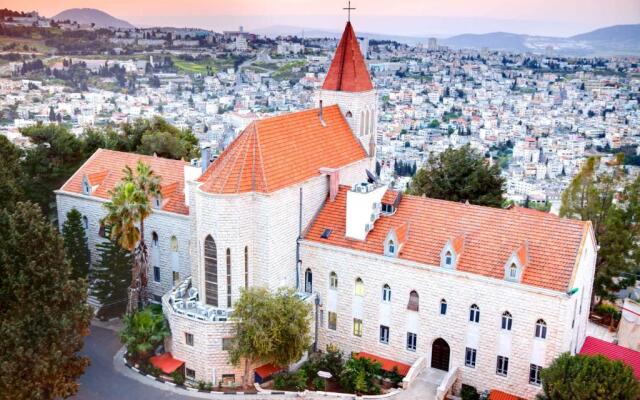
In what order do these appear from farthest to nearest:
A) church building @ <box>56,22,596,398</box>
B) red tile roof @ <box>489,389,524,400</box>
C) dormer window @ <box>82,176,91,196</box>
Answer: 1. dormer window @ <box>82,176,91,196</box>
2. red tile roof @ <box>489,389,524,400</box>
3. church building @ <box>56,22,596,398</box>

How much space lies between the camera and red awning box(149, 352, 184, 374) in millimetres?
33156

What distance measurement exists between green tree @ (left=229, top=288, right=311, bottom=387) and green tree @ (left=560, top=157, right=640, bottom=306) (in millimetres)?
→ 22595

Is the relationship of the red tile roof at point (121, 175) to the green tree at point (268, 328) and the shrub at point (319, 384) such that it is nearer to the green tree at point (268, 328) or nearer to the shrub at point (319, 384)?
the green tree at point (268, 328)

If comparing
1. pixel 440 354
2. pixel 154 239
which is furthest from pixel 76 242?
pixel 440 354

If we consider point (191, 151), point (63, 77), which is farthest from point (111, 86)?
point (191, 151)

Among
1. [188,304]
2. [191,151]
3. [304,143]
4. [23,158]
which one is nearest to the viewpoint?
[188,304]

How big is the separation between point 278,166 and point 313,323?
32.4 feet

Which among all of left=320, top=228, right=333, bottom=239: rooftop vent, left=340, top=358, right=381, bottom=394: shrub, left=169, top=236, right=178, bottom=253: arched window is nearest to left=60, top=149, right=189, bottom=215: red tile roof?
left=169, top=236, right=178, bottom=253: arched window

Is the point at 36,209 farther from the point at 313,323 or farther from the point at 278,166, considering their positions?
the point at 313,323

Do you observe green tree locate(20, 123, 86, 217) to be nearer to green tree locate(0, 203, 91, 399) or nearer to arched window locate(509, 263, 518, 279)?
green tree locate(0, 203, 91, 399)

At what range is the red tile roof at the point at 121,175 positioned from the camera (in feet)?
135

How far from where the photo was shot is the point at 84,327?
28547 millimetres

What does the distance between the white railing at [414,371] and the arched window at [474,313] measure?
12.6 feet

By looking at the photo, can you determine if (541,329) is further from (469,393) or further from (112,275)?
(112,275)
